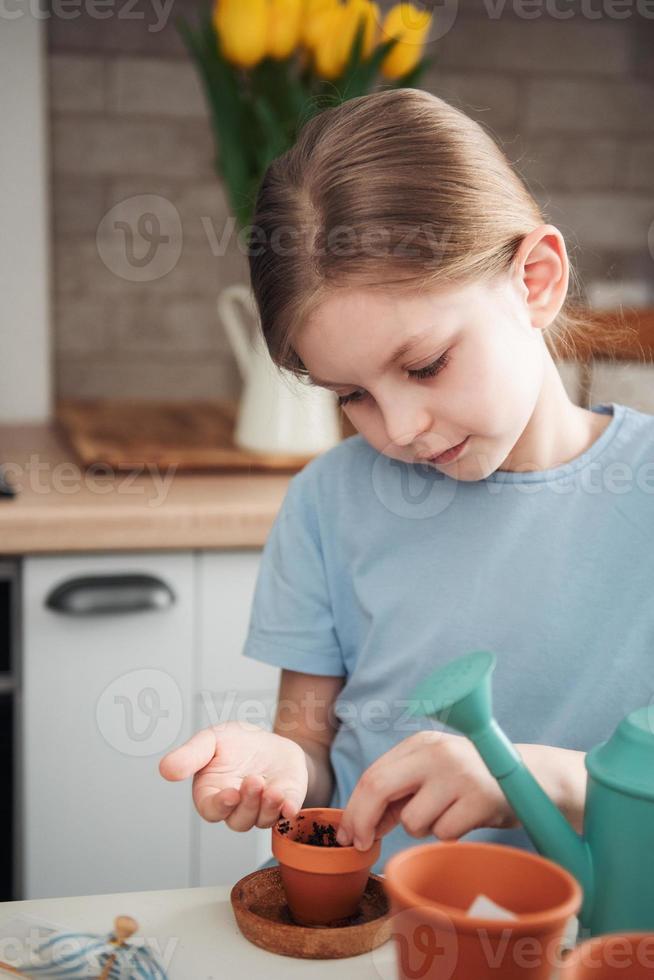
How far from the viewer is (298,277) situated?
904mm

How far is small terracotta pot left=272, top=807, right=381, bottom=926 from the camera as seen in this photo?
0.70 m

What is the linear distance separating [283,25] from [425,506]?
2.91 ft

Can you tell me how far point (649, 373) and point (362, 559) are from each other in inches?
36.5

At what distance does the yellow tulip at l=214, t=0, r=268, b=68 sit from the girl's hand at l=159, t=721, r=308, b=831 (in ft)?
3.68

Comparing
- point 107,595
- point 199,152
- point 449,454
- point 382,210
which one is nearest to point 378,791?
point 449,454

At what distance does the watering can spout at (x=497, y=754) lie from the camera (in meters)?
0.60

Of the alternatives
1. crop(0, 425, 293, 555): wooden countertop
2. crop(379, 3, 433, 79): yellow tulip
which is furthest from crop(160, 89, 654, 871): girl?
crop(379, 3, 433, 79): yellow tulip

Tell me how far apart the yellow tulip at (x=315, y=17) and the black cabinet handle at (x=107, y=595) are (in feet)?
2.65

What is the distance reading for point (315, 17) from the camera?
1616 mm

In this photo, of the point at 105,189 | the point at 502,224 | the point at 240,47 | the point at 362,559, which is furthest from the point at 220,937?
the point at 105,189

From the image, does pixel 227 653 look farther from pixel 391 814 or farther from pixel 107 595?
pixel 391 814

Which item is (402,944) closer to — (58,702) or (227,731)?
(227,731)

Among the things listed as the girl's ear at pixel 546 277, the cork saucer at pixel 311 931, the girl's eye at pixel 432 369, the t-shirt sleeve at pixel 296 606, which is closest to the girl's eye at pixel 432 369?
the girl's eye at pixel 432 369

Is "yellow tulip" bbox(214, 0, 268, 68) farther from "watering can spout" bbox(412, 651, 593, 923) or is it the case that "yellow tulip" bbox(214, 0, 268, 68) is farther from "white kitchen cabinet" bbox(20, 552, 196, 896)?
"watering can spout" bbox(412, 651, 593, 923)
